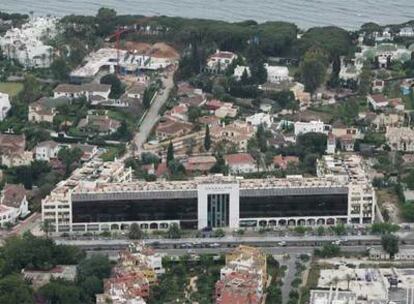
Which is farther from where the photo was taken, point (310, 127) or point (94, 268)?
point (310, 127)

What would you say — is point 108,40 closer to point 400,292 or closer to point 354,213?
point 354,213

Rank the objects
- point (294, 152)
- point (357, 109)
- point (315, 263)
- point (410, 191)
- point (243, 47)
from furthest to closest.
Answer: point (243, 47) < point (357, 109) < point (294, 152) < point (410, 191) < point (315, 263)

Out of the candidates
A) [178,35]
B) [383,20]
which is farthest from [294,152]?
[383,20]

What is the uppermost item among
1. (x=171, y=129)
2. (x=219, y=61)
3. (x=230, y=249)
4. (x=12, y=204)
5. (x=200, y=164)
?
(x=219, y=61)

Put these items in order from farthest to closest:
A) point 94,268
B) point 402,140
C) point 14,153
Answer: point 402,140
point 14,153
point 94,268

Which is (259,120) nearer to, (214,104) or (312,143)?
(214,104)

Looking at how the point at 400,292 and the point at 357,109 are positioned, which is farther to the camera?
the point at 357,109

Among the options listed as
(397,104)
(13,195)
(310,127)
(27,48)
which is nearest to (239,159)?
(310,127)
